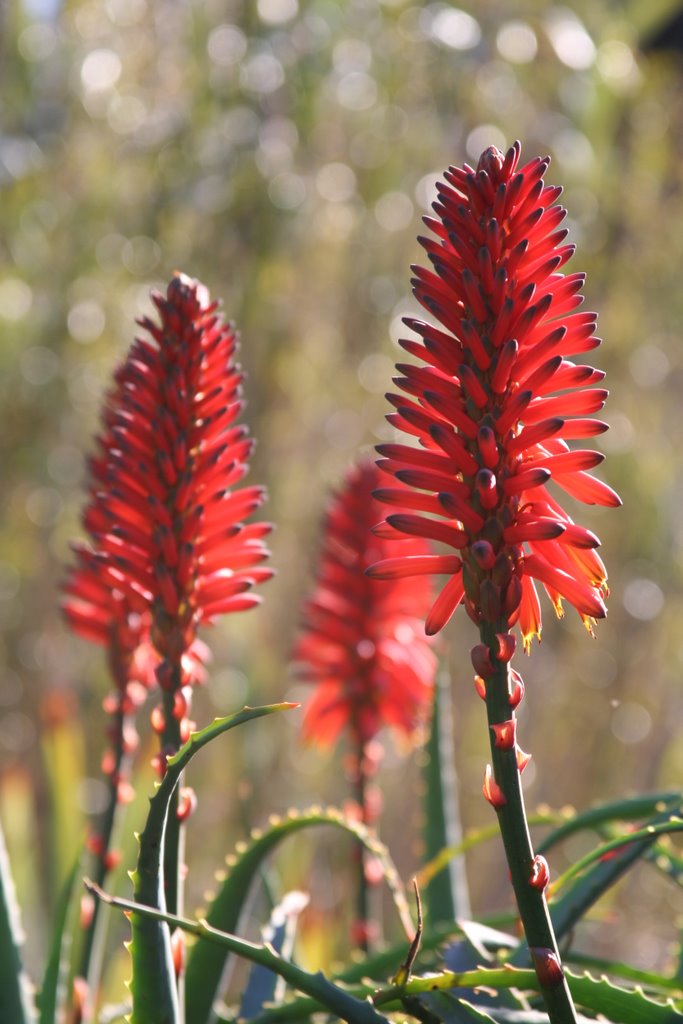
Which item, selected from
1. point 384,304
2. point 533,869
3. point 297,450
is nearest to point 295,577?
point 297,450

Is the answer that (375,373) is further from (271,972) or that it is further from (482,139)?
(271,972)

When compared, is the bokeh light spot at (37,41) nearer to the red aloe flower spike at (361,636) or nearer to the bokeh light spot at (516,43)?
the bokeh light spot at (516,43)

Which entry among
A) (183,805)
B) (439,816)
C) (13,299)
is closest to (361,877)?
(439,816)

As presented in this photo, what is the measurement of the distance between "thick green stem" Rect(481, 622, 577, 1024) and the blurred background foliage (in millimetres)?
2360

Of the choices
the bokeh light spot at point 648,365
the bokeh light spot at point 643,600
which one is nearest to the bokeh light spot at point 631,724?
the bokeh light spot at point 643,600

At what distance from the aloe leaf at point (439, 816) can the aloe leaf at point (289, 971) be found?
0.71 m

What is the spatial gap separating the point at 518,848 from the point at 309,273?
322 cm

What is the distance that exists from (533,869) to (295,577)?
298 centimetres

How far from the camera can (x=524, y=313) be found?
786 mm

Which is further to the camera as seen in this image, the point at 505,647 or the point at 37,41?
the point at 37,41

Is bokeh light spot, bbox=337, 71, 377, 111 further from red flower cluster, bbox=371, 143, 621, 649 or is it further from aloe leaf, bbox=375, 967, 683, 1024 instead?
aloe leaf, bbox=375, 967, 683, 1024

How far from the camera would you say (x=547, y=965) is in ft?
2.37

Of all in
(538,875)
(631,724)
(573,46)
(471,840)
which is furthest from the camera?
(631,724)

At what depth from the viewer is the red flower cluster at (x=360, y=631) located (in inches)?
59.3
